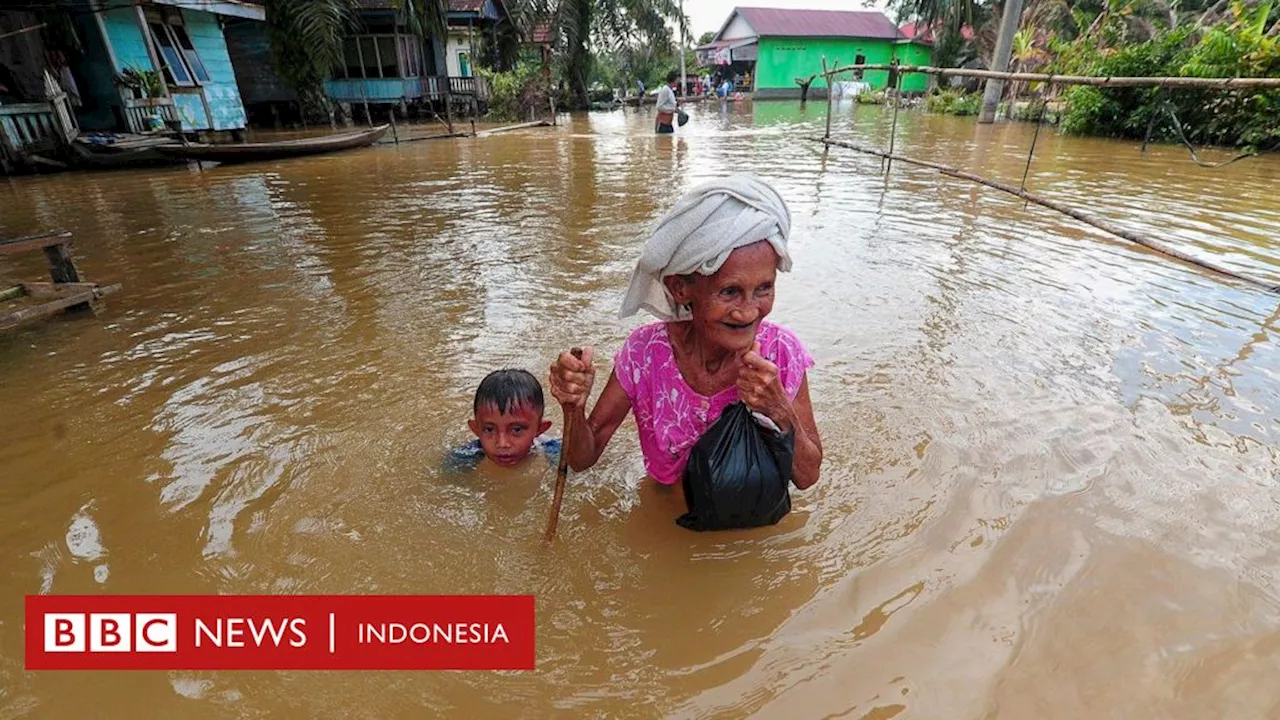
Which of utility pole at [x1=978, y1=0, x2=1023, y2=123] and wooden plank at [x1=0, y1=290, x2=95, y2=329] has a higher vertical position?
utility pole at [x1=978, y1=0, x2=1023, y2=123]

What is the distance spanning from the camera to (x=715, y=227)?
1763 millimetres

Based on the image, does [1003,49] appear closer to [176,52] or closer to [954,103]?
[954,103]

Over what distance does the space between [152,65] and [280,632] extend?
1747 cm

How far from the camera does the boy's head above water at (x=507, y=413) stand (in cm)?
271

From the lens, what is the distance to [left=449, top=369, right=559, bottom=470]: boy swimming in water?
8.91 ft

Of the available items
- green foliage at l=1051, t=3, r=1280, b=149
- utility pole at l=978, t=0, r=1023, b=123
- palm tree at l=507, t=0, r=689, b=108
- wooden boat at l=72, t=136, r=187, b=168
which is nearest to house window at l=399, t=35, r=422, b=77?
palm tree at l=507, t=0, r=689, b=108

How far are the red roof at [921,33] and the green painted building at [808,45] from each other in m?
0.53

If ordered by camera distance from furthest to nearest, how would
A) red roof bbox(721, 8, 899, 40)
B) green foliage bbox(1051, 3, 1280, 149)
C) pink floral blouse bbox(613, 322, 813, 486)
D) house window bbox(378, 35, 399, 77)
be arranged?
red roof bbox(721, 8, 899, 40), house window bbox(378, 35, 399, 77), green foliage bbox(1051, 3, 1280, 149), pink floral blouse bbox(613, 322, 813, 486)

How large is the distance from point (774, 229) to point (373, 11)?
2469cm

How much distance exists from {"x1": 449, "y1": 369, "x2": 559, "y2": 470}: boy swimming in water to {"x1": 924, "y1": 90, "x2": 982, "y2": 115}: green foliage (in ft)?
84.2

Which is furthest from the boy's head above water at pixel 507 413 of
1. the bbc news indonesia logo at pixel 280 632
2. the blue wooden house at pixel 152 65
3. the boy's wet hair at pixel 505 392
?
the blue wooden house at pixel 152 65

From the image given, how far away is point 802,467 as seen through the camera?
210cm

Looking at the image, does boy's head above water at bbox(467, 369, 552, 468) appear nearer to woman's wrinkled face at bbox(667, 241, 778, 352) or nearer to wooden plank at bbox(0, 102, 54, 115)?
woman's wrinkled face at bbox(667, 241, 778, 352)

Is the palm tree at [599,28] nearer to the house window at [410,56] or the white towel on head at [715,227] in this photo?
the house window at [410,56]
